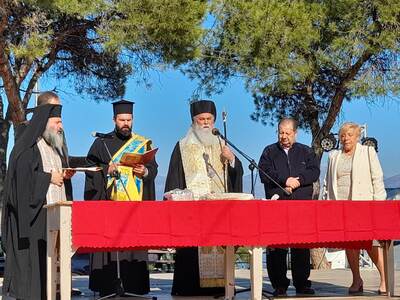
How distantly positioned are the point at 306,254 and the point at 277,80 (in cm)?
734

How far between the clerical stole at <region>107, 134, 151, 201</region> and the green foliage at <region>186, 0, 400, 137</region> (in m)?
7.05

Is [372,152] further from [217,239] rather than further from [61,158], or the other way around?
[61,158]

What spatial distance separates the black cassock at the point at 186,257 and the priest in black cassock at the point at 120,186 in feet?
0.67

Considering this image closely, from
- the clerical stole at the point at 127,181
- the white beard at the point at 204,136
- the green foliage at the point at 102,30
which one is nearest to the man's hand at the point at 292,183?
the white beard at the point at 204,136

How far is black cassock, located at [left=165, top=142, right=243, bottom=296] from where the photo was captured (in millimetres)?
7074

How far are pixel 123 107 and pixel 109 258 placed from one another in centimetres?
140

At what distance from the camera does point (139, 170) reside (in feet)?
22.1

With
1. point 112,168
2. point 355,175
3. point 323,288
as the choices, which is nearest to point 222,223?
point 112,168

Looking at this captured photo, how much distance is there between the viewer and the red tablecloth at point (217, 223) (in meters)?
5.14

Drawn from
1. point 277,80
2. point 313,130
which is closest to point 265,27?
point 277,80

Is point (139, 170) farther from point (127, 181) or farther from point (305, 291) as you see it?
→ point (305, 291)

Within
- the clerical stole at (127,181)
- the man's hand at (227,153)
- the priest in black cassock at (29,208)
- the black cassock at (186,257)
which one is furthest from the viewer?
the black cassock at (186,257)

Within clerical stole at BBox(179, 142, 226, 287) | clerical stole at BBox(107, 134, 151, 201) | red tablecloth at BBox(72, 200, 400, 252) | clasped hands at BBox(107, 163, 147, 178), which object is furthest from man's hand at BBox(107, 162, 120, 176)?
red tablecloth at BBox(72, 200, 400, 252)

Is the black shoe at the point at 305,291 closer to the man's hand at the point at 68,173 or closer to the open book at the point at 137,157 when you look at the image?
the open book at the point at 137,157
